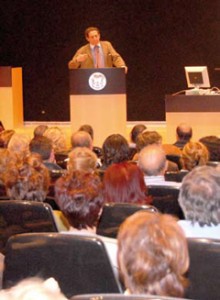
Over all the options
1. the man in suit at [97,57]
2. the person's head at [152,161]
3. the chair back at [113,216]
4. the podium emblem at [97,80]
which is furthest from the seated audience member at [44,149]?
the man in suit at [97,57]

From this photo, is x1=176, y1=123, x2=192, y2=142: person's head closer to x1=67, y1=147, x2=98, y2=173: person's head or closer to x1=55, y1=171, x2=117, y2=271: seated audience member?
x1=67, y1=147, x2=98, y2=173: person's head

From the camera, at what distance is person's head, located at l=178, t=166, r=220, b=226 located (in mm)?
3021

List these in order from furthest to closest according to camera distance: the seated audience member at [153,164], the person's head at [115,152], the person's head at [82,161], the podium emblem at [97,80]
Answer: the podium emblem at [97,80] < the person's head at [115,152] < the seated audience member at [153,164] < the person's head at [82,161]

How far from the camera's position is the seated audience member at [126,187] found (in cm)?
377

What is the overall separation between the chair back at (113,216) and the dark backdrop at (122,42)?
8.48 m

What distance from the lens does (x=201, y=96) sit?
895 centimetres

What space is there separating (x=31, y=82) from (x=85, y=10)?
1.69 meters

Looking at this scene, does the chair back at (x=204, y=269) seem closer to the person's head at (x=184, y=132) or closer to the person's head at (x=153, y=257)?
the person's head at (x=153, y=257)

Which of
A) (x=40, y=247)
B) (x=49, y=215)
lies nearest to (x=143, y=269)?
(x=40, y=247)

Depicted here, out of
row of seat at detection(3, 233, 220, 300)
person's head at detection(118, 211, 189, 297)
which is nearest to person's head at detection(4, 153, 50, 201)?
row of seat at detection(3, 233, 220, 300)

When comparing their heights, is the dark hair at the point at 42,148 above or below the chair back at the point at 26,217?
above

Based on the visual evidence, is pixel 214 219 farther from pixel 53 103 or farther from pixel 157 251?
pixel 53 103

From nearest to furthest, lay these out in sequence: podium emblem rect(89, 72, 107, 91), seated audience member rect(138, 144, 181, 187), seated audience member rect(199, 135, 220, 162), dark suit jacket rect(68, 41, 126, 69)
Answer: seated audience member rect(138, 144, 181, 187) → seated audience member rect(199, 135, 220, 162) → podium emblem rect(89, 72, 107, 91) → dark suit jacket rect(68, 41, 126, 69)

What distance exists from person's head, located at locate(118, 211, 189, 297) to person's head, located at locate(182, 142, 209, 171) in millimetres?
2975
